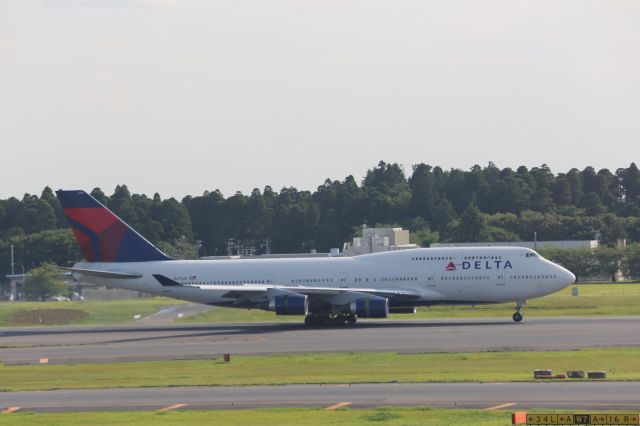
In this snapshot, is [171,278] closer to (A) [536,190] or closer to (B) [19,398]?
(B) [19,398]

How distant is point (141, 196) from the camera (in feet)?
647

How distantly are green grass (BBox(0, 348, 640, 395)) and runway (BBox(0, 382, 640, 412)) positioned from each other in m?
1.66

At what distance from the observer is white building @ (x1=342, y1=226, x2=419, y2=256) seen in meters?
104

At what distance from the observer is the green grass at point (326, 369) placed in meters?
35.1

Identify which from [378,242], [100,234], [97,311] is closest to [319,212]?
[378,242]

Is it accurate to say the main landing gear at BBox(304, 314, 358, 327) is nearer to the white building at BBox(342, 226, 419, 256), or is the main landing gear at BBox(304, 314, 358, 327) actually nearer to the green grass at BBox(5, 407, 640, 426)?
the green grass at BBox(5, 407, 640, 426)

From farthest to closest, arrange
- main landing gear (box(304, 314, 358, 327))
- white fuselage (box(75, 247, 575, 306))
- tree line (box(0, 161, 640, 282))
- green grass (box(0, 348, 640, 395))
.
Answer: tree line (box(0, 161, 640, 282)) → main landing gear (box(304, 314, 358, 327)) → white fuselage (box(75, 247, 575, 306)) → green grass (box(0, 348, 640, 395))

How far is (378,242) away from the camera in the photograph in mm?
110562

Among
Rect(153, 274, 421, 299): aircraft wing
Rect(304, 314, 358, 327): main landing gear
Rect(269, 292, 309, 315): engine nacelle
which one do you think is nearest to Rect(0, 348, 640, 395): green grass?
Rect(269, 292, 309, 315): engine nacelle

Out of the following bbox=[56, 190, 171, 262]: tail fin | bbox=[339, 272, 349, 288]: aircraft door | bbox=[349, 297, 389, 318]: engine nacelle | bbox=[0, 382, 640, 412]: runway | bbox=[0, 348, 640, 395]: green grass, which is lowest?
bbox=[0, 382, 640, 412]: runway

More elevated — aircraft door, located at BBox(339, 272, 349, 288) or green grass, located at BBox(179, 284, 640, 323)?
aircraft door, located at BBox(339, 272, 349, 288)

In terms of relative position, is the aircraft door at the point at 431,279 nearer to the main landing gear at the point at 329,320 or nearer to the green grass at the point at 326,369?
the main landing gear at the point at 329,320

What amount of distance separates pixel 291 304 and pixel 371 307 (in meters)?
4.16

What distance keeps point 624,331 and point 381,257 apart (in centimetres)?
1610
